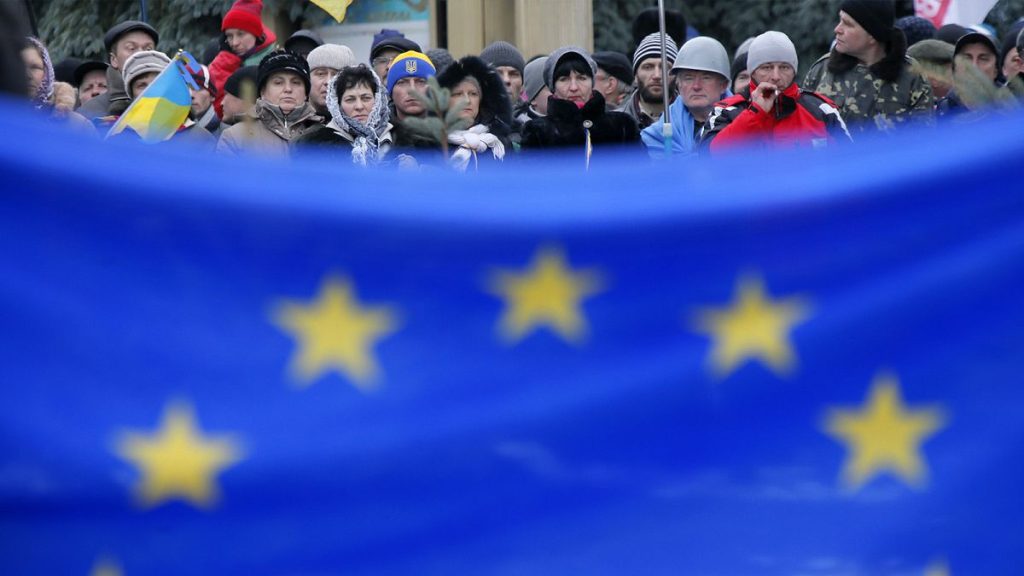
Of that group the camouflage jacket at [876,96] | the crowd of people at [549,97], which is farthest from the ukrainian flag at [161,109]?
the camouflage jacket at [876,96]

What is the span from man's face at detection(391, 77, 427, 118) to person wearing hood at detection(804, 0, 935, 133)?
2.06 m

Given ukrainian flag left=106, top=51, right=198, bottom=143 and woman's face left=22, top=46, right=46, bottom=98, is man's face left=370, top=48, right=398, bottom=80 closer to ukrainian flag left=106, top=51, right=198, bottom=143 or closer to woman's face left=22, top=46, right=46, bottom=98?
ukrainian flag left=106, top=51, right=198, bottom=143

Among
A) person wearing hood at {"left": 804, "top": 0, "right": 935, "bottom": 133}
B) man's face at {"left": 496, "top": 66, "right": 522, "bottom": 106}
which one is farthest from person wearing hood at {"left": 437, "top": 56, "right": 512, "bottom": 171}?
man's face at {"left": 496, "top": 66, "right": 522, "bottom": 106}

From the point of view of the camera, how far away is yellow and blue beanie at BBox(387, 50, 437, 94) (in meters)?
8.54

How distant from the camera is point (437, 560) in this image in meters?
3.31

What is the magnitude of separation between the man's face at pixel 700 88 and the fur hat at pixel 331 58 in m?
1.81

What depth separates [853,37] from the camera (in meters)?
8.62

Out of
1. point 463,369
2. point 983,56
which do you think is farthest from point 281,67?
point 463,369

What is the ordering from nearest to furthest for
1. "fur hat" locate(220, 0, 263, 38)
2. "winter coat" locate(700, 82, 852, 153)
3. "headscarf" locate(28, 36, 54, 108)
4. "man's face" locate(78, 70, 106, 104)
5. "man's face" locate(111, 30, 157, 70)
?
"headscarf" locate(28, 36, 54, 108) < "winter coat" locate(700, 82, 852, 153) < "man's face" locate(111, 30, 157, 70) < "fur hat" locate(220, 0, 263, 38) < "man's face" locate(78, 70, 106, 104)

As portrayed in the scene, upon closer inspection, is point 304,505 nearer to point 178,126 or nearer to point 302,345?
point 302,345

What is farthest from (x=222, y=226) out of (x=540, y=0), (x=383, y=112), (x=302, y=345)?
(x=540, y=0)

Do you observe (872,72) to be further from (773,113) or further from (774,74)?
(773,113)

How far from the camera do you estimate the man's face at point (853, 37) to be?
28.2 ft

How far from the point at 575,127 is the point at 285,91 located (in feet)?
4.76
